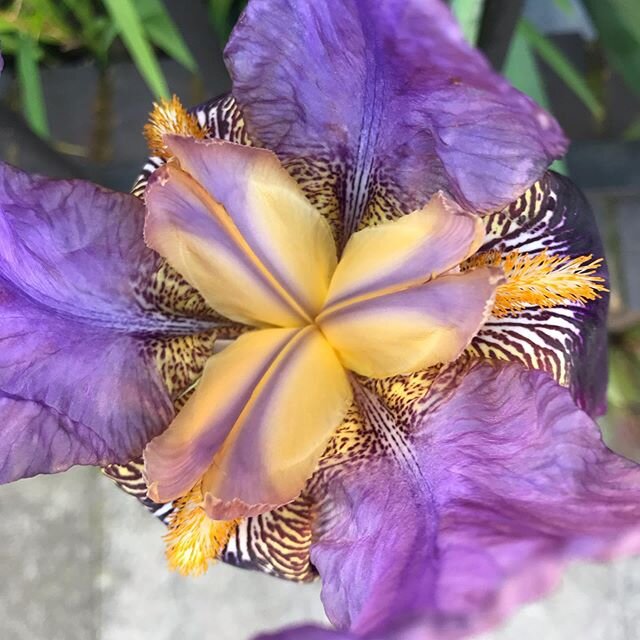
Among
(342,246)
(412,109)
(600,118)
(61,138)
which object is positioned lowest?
(61,138)

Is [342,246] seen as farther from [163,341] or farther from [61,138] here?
[61,138]

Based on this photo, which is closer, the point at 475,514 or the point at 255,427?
the point at 475,514

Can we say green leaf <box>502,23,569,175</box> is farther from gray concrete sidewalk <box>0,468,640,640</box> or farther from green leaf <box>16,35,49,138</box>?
gray concrete sidewalk <box>0,468,640,640</box>

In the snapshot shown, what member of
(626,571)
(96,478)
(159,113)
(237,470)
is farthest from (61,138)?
(626,571)

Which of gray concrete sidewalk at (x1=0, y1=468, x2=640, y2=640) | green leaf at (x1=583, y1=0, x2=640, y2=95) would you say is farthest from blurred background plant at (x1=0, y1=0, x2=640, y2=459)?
gray concrete sidewalk at (x1=0, y1=468, x2=640, y2=640)

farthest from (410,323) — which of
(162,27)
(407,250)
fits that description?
(162,27)

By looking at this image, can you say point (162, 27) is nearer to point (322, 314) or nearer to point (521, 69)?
point (521, 69)
